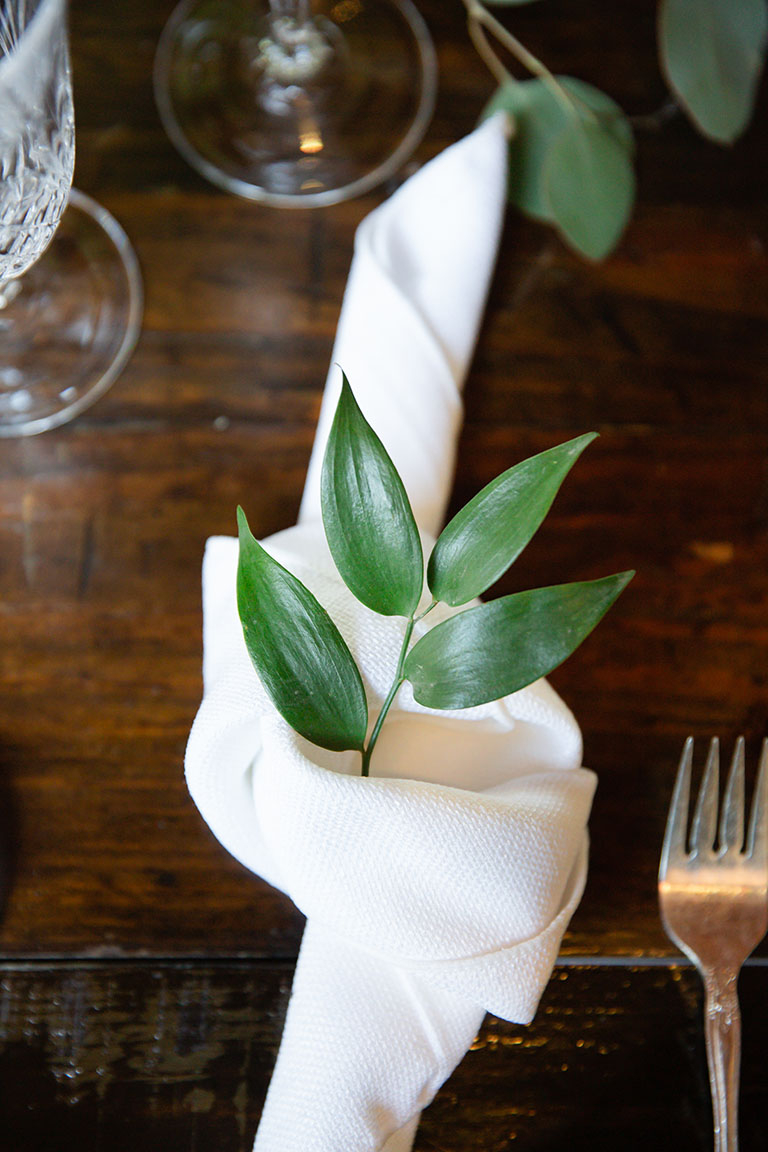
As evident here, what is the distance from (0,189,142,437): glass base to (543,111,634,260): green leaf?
0.64ft

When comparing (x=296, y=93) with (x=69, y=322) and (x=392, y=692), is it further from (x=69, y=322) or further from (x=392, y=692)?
(x=392, y=692)

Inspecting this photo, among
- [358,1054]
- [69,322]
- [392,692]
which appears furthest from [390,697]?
[69,322]

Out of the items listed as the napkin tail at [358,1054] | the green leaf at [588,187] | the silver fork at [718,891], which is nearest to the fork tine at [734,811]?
the silver fork at [718,891]

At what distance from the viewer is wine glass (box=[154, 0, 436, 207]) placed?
0.49m

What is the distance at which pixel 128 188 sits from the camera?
0.48 m

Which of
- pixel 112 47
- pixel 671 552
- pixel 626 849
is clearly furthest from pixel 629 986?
pixel 112 47

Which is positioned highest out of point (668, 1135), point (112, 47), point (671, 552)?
point (112, 47)

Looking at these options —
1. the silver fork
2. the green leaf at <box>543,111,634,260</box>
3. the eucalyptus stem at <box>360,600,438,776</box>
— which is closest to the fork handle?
the silver fork

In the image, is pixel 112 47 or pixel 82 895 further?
pixel 112 47

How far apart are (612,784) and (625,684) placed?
4cm

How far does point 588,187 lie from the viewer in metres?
0.45

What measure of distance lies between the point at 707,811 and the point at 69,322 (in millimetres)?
350

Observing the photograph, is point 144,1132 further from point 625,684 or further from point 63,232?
point 63,232

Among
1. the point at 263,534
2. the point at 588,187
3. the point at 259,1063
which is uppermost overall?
the point at 588,187
